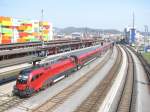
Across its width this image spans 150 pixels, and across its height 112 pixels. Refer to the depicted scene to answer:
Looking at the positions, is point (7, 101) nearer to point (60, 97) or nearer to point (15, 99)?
point (15, 99)

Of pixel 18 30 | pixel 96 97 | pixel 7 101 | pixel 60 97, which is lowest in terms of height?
pixel 96 97

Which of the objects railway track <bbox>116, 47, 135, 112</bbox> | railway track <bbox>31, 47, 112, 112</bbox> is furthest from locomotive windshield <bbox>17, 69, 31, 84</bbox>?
railway track <bbox>116, 47, 135, 112</bbox>

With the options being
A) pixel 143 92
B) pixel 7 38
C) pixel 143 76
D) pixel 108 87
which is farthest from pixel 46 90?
pixel 7 38

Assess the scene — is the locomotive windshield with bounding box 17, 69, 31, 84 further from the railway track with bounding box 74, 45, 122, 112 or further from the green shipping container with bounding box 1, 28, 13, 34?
the green shipping container with bounding box 1, 28, 13, 34

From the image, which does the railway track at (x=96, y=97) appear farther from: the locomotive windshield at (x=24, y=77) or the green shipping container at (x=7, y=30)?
the green shipping container at (x=7, y=30)

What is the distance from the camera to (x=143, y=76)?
4988 centimetres

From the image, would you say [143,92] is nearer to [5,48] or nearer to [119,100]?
[119,100]

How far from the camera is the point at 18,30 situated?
110 meters

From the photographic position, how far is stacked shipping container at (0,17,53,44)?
9984cm

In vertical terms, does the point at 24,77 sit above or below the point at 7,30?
below

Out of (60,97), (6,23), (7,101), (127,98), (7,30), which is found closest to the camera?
(7,101)

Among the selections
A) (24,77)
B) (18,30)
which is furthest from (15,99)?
(18,30)

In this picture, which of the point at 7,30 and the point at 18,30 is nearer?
the point at 7,30

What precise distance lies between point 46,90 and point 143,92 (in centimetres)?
1352
